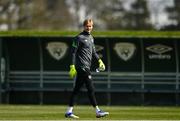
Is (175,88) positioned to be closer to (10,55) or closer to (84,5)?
(10,55)

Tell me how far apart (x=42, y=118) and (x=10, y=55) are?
10146 millimetres

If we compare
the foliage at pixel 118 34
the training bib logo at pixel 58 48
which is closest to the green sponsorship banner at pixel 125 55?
the foliage at pixel 118 34

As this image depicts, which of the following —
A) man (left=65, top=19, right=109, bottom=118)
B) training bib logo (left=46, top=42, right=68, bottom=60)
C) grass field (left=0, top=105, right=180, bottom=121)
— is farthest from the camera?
training bib logo (left=46, top=42, right=68, bottom=60)

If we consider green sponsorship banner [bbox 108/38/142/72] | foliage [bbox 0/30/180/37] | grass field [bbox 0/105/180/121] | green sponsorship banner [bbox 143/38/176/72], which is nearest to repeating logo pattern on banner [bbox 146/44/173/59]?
green sponsorship banner [bbox 143/38/176/72]

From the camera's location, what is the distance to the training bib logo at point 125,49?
104 feet

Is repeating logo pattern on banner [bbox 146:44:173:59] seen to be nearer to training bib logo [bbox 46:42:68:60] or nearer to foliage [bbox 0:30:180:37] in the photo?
foliage [bbox 0:30:180:37]

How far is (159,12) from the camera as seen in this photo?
90.1m

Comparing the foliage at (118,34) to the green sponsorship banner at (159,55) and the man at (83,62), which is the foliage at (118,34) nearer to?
the green sponsorship banner at (159,55)

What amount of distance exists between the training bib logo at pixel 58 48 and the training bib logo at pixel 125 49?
1746mm

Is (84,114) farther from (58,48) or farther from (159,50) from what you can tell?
(159,50)

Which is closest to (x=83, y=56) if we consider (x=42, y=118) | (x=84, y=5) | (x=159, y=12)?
(x=42, y=118)

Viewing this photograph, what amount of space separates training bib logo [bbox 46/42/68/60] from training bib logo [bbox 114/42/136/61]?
1746 mm

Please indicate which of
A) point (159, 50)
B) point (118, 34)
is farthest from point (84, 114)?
point (159, 50)

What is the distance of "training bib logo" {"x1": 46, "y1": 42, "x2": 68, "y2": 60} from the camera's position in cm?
3186
